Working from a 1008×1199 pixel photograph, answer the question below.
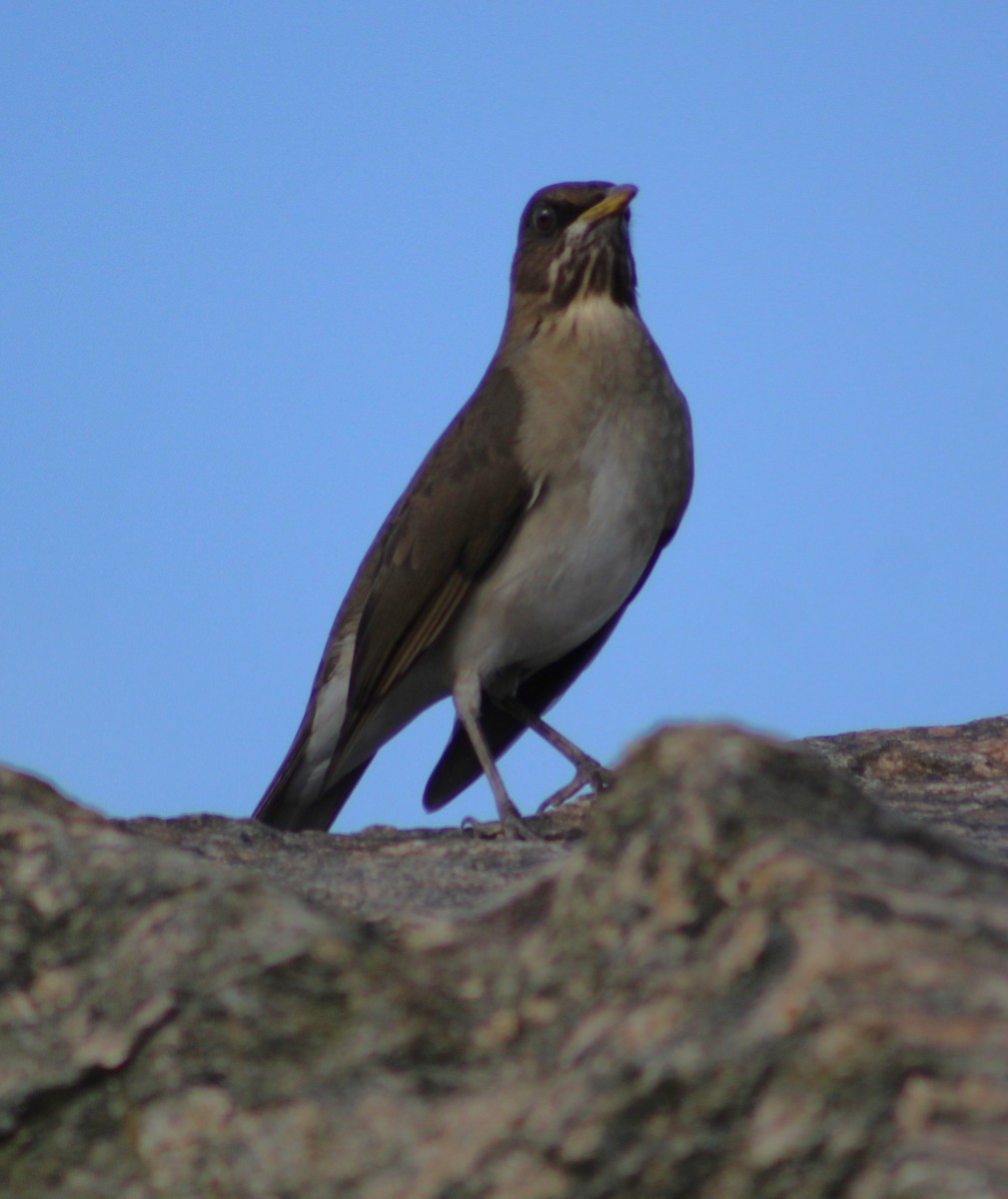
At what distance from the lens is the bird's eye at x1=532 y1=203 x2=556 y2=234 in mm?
7398

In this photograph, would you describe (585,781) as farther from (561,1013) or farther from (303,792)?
(561,1013)

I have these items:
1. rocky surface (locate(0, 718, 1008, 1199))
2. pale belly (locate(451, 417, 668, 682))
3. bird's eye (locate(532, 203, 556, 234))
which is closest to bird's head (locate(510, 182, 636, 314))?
bird's eye (locate(532, 203, 556, 234))

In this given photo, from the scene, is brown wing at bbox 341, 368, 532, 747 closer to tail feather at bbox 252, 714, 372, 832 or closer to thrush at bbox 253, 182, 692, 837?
thrush at bbox 253, 182, 692, 837

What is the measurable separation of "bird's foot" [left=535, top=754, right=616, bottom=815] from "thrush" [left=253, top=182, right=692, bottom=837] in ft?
0.04

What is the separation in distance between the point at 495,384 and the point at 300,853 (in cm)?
312

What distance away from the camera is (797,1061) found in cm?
217

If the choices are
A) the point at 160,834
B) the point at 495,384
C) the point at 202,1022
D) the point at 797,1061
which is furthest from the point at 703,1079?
the point at 495,384

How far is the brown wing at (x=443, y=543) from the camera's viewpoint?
6.57 m

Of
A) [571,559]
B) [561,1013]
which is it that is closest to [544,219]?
[571,559]

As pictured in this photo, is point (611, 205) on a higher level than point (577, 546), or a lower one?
higher

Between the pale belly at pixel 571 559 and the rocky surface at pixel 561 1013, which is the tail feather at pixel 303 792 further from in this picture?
the rocky surface at pixel 561 1013

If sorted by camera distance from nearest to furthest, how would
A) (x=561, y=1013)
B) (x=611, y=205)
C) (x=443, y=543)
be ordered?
(x=561, y=1013)
(x=443, y=543)
(x=611, y=205)

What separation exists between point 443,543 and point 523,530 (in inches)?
13.2

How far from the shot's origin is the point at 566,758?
7.00 m
